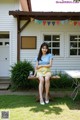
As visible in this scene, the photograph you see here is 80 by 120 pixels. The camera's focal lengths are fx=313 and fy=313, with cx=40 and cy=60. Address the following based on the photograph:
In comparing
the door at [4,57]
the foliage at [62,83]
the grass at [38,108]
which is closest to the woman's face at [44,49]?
the grass at [38,108]

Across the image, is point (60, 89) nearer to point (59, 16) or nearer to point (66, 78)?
point (66, 78)

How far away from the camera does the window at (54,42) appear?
15.3 metres

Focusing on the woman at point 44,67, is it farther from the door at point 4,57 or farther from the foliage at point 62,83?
the door at point 4,57

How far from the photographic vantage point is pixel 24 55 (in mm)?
15062

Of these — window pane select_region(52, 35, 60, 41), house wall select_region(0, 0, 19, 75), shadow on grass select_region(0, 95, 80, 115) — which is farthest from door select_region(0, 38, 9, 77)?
shadow on grass select_region(0, 95, 80, 115)

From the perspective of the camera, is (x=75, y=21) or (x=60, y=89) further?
(x=75, y=21)

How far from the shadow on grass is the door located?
4982 mm

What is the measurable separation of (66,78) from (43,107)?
5040 mm

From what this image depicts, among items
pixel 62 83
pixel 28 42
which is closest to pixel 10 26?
pixel 28 42

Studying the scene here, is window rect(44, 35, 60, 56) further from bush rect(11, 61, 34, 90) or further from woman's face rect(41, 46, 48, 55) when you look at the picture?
woman's face rect(41, 46, 48, 55)

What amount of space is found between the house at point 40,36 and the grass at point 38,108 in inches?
167

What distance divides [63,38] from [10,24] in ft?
8.65

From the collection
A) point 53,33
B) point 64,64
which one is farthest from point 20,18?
point 64,64

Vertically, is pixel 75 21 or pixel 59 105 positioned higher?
pixel 75 21
